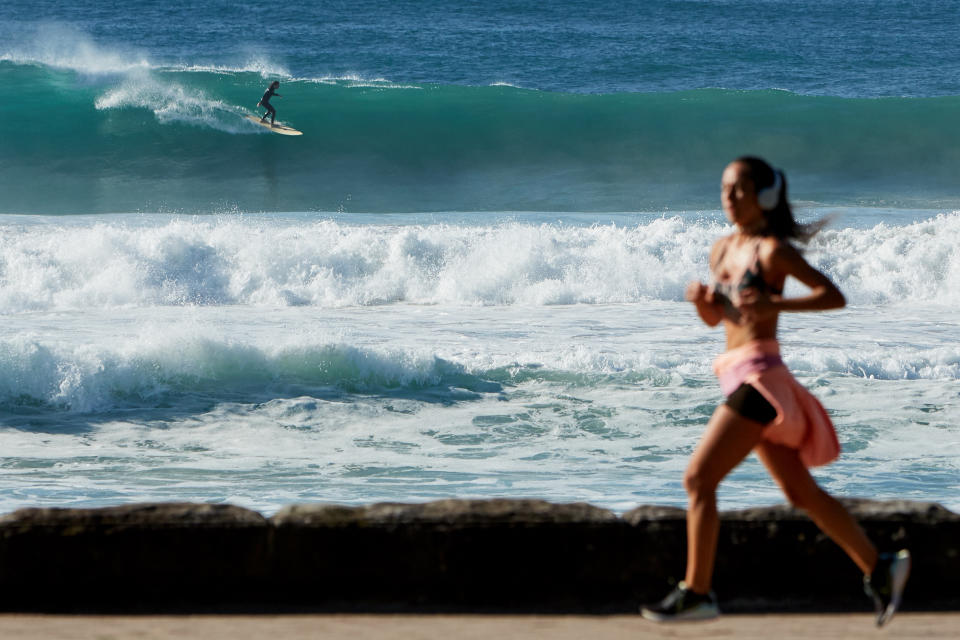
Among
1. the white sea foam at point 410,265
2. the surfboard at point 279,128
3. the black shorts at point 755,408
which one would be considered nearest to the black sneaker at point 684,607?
the black shorts at point 755,408

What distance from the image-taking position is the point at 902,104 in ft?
90.8

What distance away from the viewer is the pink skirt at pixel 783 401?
2881mm

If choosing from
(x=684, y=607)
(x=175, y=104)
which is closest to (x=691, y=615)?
(x=684, y=607)

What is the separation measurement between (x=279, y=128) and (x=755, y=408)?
23.8m

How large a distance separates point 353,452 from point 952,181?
19.9 metres

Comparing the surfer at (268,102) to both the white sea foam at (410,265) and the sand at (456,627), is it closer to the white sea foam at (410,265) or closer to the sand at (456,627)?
the white sea foam at (410,265)

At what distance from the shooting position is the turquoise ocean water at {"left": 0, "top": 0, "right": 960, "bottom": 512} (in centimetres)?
656

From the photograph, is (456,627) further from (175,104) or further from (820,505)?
(175,104)

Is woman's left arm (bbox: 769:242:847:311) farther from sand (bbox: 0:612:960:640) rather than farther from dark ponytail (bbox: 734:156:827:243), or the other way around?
sand (bbox: 0:612:960:640)

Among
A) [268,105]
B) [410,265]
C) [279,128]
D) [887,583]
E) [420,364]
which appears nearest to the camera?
[887,583]

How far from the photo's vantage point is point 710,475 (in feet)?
9.45

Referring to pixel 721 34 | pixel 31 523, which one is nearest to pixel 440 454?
pixel 31 523

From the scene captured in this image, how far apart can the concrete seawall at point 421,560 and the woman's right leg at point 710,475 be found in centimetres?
28

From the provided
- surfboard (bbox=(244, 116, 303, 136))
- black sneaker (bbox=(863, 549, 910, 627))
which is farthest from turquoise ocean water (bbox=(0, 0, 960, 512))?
black sneaker (bbox=(863, 549, 910, 627))
